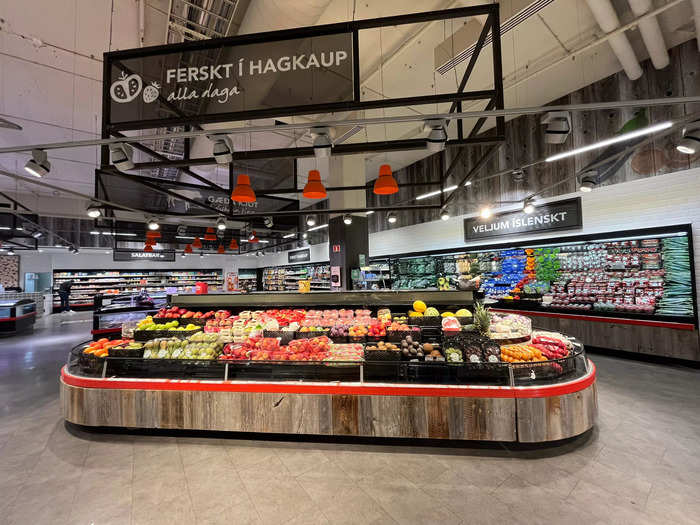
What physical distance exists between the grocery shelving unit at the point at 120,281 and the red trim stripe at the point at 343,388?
13.8 metres

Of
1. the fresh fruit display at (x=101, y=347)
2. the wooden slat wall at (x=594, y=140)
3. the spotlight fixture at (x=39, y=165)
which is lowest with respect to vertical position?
the fresh fruit display at (x=101, y=347)

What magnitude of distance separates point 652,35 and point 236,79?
6605 mm

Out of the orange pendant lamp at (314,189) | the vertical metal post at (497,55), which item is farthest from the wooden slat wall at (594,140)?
the vertical metal post at (497,55)

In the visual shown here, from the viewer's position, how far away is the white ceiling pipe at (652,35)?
13.5 ft

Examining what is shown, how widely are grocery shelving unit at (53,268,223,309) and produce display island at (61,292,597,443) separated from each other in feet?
45.0

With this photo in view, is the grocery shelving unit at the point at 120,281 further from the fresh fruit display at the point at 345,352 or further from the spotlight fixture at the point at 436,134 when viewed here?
the spotlight fixture at the point at 436,134

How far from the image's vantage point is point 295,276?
18047 millimetres

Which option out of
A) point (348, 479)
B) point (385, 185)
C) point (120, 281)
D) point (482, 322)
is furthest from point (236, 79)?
point (120, 281)

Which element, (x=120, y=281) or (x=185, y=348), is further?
(x=120, y=281)

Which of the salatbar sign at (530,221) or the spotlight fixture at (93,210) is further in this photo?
the salatbar sign at (530,221)

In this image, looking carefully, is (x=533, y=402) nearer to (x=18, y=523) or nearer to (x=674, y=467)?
(x=674, y=467)

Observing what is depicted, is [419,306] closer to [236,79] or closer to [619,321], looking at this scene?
[236,79]

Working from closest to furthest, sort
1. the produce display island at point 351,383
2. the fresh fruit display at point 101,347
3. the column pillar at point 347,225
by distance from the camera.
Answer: the produce display island at point 351,383
the fresh fruit display at point 101,347
the column pillar at point 347,225

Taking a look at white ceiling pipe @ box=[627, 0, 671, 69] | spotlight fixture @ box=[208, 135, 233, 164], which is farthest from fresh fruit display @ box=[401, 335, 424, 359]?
white ceiling pipe @ box=[627, 0, 671, 69]
